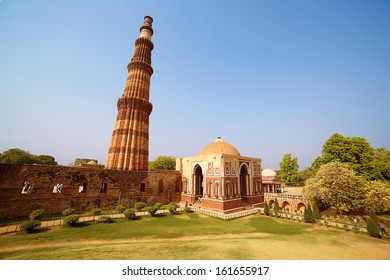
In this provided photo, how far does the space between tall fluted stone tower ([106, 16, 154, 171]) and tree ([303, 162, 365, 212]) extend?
2300cm

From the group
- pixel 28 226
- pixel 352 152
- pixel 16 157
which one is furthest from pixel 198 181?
pixel 16 157

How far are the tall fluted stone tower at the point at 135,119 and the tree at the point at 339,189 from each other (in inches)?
905

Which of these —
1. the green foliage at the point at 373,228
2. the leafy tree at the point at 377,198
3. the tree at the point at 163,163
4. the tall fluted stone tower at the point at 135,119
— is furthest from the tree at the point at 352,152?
the tree at the point at 163,163

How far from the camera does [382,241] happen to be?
1067 centimetres

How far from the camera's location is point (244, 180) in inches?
930

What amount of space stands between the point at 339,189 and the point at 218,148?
47.3 feet

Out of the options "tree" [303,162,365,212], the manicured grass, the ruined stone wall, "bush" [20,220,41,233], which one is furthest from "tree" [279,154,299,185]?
"bush" [20,220,41,233]

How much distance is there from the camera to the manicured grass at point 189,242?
733 cm

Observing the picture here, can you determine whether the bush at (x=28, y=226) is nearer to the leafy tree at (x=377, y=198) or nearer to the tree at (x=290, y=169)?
the leafy tree at (x=377, y=198)

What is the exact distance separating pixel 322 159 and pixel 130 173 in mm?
28906

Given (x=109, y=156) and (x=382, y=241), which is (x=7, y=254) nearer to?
(x=109, y=156)

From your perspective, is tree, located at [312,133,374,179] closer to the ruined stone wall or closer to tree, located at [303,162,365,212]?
tree, located at [303,162,365,212]

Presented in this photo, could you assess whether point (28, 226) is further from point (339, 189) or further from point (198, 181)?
point (339, 189)

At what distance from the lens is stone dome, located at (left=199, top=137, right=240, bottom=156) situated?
23547 millimetres
